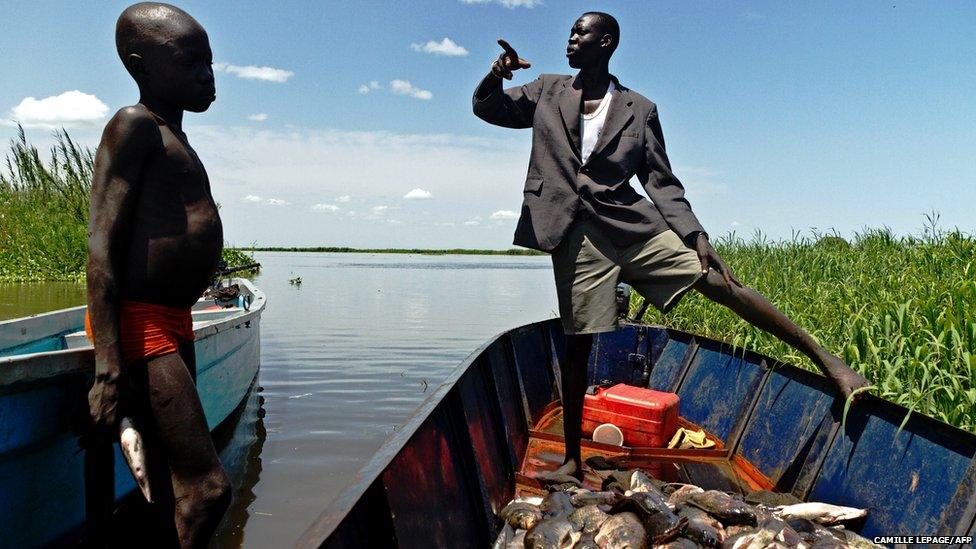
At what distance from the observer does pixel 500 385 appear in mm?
3834

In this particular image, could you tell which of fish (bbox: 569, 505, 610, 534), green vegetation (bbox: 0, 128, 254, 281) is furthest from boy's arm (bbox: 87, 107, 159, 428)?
green vegetation (bbox: 0, 128, 254, 281)

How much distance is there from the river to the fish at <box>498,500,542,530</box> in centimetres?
228

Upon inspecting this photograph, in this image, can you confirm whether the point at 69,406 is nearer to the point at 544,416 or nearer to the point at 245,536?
the point at 245,536

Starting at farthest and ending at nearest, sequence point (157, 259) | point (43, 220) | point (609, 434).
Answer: point (43, 220) < point (609, 434) < point (157, 259)

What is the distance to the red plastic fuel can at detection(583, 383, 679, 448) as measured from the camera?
393 cm

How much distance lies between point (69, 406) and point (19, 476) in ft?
0.96

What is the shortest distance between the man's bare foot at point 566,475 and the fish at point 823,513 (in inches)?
34.2

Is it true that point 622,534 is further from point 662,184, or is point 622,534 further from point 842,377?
point 662,184

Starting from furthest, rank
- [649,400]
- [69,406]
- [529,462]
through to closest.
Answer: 1. [649,400]
2. [529,462]
3. [69,406]

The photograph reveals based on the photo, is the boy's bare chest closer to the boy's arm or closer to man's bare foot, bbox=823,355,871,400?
the boy's arm

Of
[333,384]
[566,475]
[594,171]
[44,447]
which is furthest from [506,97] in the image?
[333,384]

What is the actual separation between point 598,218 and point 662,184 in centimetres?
43

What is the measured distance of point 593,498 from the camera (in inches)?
106

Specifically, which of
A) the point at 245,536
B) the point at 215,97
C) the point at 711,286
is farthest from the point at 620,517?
the point at 245,536
